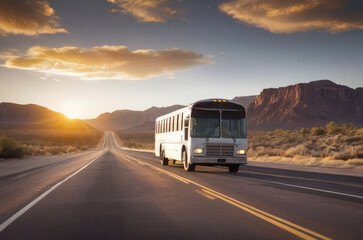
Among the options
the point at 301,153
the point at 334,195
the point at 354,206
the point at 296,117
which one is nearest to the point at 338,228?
the point at 354,206

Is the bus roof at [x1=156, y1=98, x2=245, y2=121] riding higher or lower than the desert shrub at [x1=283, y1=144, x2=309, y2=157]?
higher

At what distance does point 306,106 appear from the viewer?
155625mm

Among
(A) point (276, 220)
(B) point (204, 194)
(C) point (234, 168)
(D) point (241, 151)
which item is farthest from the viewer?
(C) point (234, 168)

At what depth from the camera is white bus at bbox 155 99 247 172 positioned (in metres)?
18.2

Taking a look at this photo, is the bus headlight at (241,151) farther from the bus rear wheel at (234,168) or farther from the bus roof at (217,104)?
the bus roof at (217,104)

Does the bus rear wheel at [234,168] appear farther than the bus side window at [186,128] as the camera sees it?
Yes

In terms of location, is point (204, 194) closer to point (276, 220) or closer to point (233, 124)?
point (276, 220)

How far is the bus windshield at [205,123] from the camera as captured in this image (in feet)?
Result: 60.7

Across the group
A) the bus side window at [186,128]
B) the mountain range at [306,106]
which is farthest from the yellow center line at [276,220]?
the mountain range at [306,106]

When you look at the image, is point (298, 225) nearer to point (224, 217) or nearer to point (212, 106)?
point (224, 217)

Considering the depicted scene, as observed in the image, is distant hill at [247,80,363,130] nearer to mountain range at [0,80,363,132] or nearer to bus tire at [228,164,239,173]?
mountain range at [0,80,363,132]

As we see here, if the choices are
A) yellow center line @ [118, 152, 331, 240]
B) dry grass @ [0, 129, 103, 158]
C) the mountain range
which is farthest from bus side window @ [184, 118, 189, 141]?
the mountain range

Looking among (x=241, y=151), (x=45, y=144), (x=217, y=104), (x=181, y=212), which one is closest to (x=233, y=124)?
(x=217, y=104)

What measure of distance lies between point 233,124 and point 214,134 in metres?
1.18
